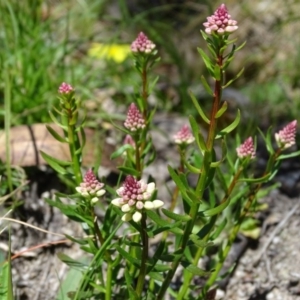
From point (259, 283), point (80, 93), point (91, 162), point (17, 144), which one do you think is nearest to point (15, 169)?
point (17, 144)

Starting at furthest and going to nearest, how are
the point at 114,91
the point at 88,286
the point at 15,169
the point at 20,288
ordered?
the point at 114,91 < the point at 15,169 < the point at 20,288 < the point at 88,286

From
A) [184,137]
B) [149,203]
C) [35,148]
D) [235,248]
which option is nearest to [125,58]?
[35,148]

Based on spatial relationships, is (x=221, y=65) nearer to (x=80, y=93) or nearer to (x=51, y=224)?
(x=51, y=224)

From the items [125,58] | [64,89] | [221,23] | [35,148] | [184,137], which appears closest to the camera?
[221,23]

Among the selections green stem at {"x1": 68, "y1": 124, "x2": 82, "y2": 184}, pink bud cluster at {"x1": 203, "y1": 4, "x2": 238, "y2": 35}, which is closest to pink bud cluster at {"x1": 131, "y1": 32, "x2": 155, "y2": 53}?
green stem at {"x1": 68, "y1": 124, "x2": 82, "y2": 184}

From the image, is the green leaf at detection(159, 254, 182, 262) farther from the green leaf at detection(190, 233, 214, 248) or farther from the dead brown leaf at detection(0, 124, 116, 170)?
the dead brown leaf at detection(0, 124, 116, 170)

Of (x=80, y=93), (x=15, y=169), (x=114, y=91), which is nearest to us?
(x=15, y=169)

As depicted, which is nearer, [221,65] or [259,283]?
[221,65]

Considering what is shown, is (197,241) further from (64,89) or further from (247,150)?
(64,89)
